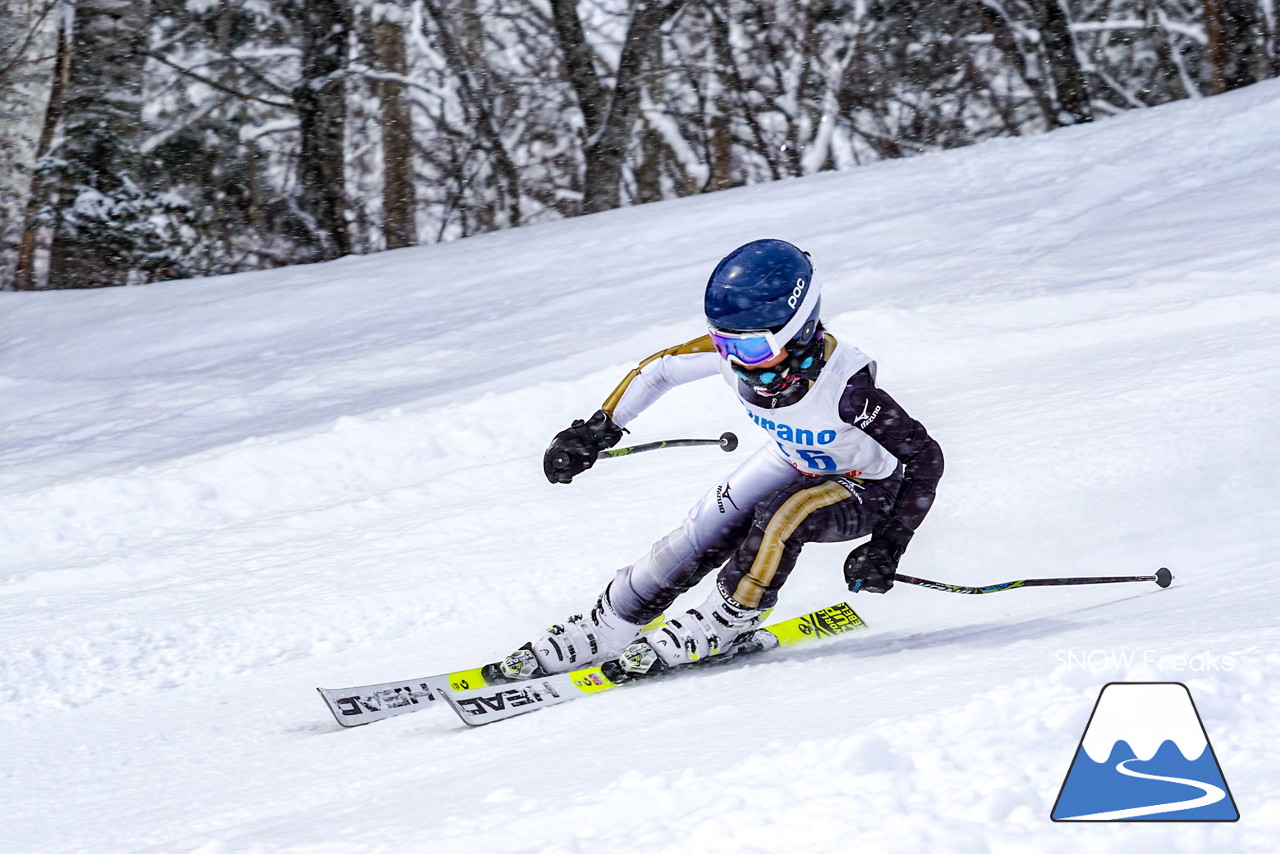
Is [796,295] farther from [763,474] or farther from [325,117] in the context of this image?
[325,117]

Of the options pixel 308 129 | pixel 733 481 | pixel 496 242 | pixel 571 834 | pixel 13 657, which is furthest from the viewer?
pixel 308 129

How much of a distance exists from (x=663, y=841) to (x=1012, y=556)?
3.06 metres

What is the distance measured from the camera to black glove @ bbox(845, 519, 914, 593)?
10.3 feet

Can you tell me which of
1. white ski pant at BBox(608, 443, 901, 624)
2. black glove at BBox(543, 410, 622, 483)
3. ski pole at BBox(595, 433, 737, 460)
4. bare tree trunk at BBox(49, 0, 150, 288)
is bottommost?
white ski pant at BBox(608, 443, 901, 624)

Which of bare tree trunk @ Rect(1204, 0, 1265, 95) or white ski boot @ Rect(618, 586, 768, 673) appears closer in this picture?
white ski boot @ Rect(618, 586, 768, 673)

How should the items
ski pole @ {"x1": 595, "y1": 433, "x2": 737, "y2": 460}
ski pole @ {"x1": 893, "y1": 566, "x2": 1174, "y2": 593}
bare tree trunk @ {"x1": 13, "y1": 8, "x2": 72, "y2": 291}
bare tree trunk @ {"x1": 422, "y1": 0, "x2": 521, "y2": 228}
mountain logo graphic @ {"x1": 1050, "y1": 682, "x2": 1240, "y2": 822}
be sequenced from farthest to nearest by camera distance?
1. bare tree trunk @ {"x1": 422, "y1": 0, "x2": 521, "y2": 228}
2. bare tree trunk @ {"x1": 13, "y1": 8, "x2": 72, "y2": 291}
3. ski pole @ {"x1": 595, "y1": 433, "x2": 737, "y2": 460}
4. ski pole @ {"x1": 893, "y1": 566, "x2": 1174, "y2": 593}
5. mountain logo graphic @ {"x1": 1050, "y1": 682, "x2": 1240, "y2": 822}

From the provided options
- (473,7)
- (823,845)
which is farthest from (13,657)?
(473,7)

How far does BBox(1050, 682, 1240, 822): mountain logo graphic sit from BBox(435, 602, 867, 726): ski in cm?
175

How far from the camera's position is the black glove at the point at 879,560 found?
3143 millimetres

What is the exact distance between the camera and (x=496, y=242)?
10.8m

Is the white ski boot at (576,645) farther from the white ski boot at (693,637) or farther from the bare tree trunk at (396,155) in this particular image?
the bare tree trunk at (396,155)

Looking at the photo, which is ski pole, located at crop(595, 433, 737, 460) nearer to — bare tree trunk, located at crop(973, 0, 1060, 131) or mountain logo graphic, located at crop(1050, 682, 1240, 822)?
mountain logo graphic, located at crop(1050, 682, 1240, 822)

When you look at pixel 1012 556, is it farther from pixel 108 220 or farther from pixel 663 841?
pixel 108 220

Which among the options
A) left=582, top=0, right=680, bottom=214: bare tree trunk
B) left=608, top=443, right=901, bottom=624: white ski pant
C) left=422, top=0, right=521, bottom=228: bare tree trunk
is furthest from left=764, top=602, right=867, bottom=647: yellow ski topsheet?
left=422, top=0, right=521, bottom=228: bare tree trunk
